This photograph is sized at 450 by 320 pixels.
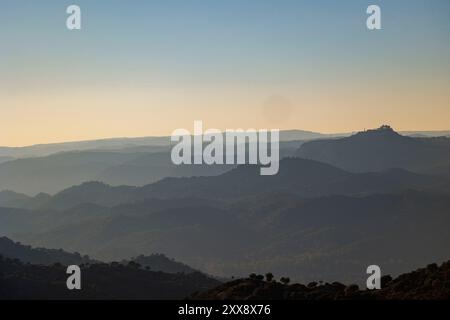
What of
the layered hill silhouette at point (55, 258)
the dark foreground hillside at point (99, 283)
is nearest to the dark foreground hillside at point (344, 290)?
the dark foreground hillside at point (99, 283)

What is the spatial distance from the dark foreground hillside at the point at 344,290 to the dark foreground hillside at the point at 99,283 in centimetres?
2407

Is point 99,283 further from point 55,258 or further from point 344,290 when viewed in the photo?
point 55,258

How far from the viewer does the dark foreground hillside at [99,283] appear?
6488 cm

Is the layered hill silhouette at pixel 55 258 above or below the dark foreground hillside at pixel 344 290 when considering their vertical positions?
below

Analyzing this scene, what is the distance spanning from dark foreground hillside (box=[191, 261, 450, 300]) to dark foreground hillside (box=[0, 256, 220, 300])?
24.1 m

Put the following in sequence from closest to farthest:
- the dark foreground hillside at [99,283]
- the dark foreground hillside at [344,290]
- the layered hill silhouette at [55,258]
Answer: the dark foreground hillside at [344,290], the dark foreground hillside at [99,283], the layered hill silhouette at [55,258]

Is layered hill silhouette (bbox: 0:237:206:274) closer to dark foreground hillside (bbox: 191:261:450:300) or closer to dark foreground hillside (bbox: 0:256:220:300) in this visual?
dark foreground hillside (bbox: 0:256:220:300)

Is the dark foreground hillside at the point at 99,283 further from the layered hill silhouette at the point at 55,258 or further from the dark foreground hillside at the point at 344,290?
the layered hill silhouette at the point at 55,258

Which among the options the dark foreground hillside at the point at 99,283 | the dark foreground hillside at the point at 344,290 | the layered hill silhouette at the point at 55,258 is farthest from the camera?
the layered hill silhouette at the point at 55,258

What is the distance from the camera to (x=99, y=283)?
69562 millimetres

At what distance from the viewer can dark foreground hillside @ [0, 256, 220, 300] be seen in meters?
64.9
